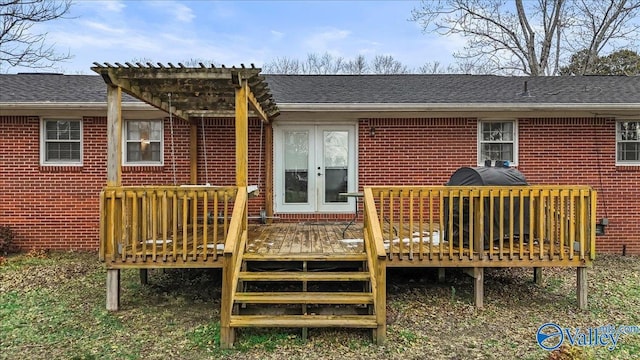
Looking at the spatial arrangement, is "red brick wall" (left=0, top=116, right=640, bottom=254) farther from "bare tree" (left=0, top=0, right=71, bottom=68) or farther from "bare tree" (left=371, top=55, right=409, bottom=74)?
"bare tree" (left=371, top=55, right=409, bottom=74)

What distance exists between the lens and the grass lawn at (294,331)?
156 inches

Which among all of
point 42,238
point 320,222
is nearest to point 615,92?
point 320,222

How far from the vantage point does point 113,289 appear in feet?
16.3

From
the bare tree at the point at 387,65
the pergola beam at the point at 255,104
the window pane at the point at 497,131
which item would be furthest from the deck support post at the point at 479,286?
the bare tree at the point at 387,65

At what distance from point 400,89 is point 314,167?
2.69m

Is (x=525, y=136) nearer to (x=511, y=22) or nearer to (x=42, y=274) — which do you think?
(x=42, y=274)

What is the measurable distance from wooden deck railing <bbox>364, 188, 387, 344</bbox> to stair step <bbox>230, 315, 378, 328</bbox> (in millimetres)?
95

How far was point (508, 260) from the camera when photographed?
196 inches

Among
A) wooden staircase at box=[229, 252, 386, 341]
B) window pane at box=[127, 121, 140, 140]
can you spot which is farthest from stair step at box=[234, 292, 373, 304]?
window pane at box=[127, 121, 140, 140]

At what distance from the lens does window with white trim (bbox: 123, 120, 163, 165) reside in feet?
26.6

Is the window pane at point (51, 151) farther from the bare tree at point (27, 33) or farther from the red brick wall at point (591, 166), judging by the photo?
the bare tree at point (27, 33)

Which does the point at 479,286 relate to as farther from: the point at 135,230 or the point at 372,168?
the point at 135,230

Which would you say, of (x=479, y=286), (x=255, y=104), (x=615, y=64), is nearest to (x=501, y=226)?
(x=479, y=286)

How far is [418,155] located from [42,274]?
6.80m
